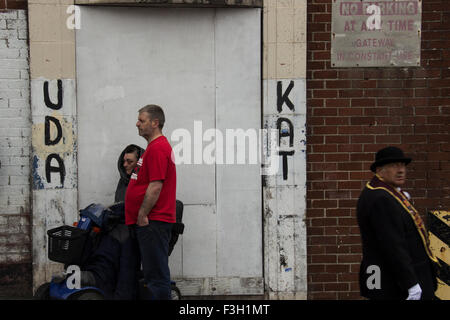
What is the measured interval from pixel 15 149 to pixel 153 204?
2.07 meters

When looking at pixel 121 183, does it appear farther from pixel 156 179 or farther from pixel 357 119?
pixel 357 119

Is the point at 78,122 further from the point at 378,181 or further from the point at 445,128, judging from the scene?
the point at 445,128

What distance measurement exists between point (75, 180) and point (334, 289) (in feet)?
9.88

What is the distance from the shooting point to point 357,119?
6.31 meters

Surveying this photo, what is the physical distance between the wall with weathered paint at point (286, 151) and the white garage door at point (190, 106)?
116 mm

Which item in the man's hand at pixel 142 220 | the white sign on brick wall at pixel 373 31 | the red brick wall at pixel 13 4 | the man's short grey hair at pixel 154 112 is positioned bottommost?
the man's hand at pixel 142 220

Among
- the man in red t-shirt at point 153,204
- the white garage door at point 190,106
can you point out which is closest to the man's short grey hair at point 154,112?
the man in red t-shirt at point 153,204

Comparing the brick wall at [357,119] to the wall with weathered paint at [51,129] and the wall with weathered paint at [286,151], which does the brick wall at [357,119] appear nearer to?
the wall with weathered paint at [286,151]

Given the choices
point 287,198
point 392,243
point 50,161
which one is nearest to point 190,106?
point 287,198

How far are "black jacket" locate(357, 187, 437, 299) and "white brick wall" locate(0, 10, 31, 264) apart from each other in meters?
3.71

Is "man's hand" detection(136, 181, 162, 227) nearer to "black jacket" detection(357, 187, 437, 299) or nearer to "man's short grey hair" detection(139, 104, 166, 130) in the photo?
"man's short grey hair" detection(139, 104, 166, 130)

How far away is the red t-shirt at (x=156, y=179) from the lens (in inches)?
193

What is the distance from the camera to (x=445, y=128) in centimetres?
634

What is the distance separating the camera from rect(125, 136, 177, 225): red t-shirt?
490cm
